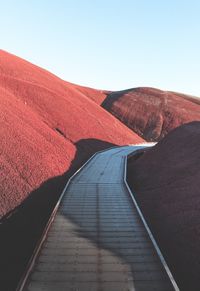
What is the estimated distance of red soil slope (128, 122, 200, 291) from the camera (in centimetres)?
1603

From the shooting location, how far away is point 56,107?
199ft

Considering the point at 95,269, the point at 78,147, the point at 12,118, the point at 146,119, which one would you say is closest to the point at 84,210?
the point at 95,269

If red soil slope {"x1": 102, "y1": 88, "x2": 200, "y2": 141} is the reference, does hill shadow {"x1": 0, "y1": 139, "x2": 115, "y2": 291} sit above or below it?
above

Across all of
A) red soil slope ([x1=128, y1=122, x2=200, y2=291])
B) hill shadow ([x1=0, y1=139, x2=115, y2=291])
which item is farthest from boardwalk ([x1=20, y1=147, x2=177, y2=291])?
hill shadow ([x1=0, y1=139, x2=115, y2=291])

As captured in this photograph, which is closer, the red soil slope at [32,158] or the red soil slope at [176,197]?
the red soil slope at [176,197]

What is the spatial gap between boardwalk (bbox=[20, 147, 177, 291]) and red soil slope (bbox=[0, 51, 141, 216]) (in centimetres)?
364

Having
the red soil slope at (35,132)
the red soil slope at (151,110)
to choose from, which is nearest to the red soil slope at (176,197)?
the red soil slope at (35,132)

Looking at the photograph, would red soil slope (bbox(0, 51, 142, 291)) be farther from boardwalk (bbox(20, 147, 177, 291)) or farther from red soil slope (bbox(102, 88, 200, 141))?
red soil slope (bbox(102, 88, 200, 141))

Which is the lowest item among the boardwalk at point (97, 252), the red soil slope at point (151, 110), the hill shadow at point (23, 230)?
the red soil slope at point (151, 110)

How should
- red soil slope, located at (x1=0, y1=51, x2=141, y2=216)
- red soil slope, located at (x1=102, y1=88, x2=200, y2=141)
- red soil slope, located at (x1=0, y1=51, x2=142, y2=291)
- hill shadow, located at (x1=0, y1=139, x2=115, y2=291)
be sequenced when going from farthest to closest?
red soil slope, located at (x1=102, y1=88, x2=200, y2=141), red soil slope, located at (x1=0, y1=51, x2=141, y2=216), red soil slope, located at (x1=0, y1=51, x2=142, y2=291), hill shadow, located at (x1=0, y1=139, x2=115, y2=291)

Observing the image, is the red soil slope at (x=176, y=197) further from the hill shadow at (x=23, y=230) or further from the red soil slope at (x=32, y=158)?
the red soil slope at (x=32, y=158)

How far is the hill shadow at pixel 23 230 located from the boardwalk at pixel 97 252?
1416 millimetres

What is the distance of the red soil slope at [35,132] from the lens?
26.1 metres

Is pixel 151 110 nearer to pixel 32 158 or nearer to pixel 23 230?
pixel 32 158
